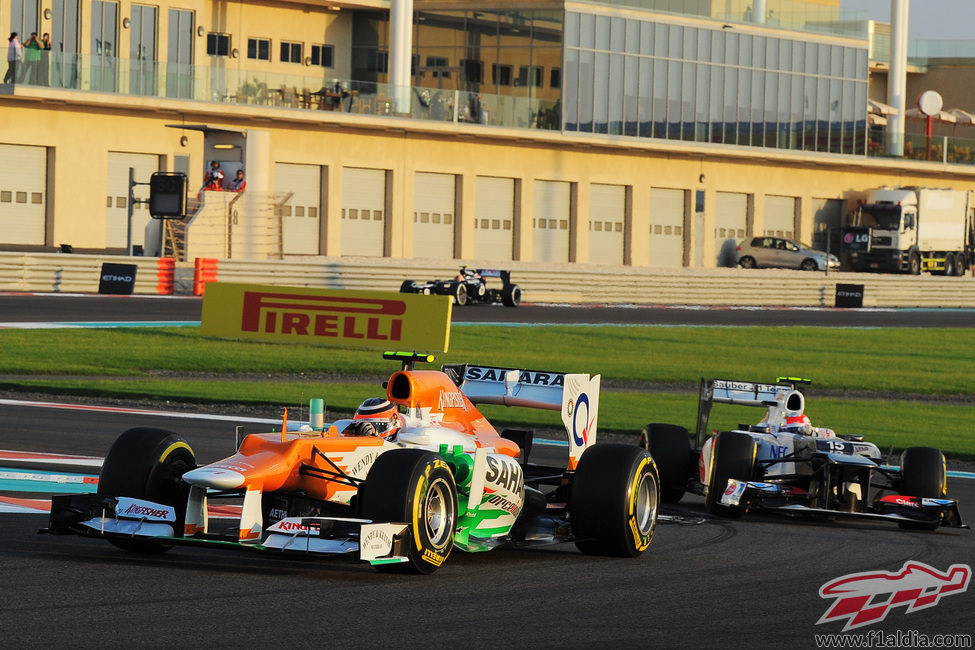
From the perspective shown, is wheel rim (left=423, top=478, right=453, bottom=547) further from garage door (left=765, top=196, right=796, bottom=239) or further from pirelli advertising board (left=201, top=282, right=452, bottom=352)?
garage door (left=765, top=196, right=796, bottom=239)

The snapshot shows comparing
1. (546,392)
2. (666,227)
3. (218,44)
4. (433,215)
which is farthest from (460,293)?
(546,392)

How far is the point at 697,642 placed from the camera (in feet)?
25.0

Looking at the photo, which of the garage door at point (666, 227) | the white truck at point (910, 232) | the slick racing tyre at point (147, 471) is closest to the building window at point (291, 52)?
the garage door at point (666, 227)

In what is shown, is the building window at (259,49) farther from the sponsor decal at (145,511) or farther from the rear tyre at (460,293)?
the sponsor decal at (145,511)

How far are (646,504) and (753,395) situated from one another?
11.2 feet

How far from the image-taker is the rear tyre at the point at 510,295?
42.7 metres

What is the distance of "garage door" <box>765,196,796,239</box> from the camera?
71625 millimetres

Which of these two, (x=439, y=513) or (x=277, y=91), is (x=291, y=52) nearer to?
(x=277, y=91)

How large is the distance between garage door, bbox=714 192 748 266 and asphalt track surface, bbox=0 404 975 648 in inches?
2308

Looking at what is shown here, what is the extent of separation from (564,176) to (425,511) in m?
55.0

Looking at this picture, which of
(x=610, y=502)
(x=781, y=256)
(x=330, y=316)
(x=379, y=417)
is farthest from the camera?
(x=781, y=256)

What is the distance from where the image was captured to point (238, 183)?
154 feet

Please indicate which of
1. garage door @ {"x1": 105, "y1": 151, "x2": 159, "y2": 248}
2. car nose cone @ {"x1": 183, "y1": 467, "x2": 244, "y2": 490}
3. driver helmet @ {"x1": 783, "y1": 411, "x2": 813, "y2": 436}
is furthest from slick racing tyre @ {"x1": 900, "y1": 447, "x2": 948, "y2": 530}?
garage door @ {"x1": 105, "y1": 151, "x2": 159, "y2": 248}

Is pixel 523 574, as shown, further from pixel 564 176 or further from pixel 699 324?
pixel 564 176
